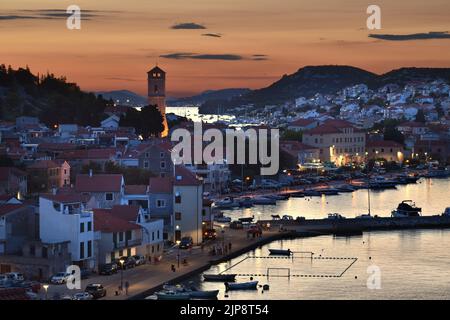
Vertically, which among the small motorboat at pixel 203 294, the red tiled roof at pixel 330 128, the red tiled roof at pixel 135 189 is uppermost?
the red tiled roof at pixel 330 128

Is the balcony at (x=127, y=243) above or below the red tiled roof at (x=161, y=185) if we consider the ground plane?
below

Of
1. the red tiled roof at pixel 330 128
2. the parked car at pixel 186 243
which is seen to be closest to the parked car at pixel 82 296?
the parked car at pixel 186 243

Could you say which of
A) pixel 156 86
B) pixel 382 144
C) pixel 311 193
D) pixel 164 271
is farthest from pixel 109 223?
pixel 382 144

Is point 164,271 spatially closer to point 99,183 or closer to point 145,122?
point 99,183

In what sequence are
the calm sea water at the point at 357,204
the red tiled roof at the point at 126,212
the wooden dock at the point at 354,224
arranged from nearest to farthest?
the red tiled roof at the point at 126,212
the wooden dock at the point at 354,224
the calm sea water at the point at 357,204

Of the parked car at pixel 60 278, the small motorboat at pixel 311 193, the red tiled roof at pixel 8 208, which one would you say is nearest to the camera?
the parked car at pixel 60 278

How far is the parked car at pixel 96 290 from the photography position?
7.95m

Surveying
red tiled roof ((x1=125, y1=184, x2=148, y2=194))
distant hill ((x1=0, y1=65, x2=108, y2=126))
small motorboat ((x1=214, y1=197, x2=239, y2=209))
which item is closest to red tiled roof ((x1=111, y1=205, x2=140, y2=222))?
red tiled roof ((x1=125, y1=184, x2=148, y2=194))

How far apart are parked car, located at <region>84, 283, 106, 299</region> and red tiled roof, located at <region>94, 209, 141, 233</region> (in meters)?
1.69

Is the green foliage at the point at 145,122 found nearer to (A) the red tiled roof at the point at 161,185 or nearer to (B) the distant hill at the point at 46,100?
(B) the distant hill at the point at 46,100

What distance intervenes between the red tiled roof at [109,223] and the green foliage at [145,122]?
51.0 ft

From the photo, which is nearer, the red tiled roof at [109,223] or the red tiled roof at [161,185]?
the red tiled roof at [109,223]

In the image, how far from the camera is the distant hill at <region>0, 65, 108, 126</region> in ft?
94.8

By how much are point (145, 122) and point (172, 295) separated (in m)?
18.2
